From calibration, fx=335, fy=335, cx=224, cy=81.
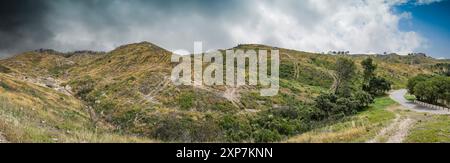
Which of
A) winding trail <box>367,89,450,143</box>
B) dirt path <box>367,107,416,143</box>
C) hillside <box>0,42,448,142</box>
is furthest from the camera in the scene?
hillside <box>0,42,448,142</box>

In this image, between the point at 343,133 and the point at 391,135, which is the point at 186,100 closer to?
the point at 343,133

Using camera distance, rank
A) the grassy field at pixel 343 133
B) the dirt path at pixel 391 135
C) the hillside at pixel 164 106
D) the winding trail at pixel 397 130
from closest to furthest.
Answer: the grassy field at pixel 343 133 < the dirt path at pixel 391 135 < the winding trail at pixel 397 130 < the hillside at pixel 164 106

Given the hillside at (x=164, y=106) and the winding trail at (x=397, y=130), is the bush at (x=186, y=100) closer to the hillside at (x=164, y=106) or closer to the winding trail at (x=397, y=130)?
the hillside at (x=164, y=106)

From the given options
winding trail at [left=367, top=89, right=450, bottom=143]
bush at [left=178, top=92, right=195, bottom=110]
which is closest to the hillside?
bush at [left=178, top=92, right=195, bottom=110]

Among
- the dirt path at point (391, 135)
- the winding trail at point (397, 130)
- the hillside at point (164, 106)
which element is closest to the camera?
the dirt path at point (391, 135)

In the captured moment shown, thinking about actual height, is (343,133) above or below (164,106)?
above

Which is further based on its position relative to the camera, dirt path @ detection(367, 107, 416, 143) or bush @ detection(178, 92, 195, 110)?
bush @ detection(178, 92, 195, 110)

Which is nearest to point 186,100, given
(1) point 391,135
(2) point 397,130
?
(2) point 397,130

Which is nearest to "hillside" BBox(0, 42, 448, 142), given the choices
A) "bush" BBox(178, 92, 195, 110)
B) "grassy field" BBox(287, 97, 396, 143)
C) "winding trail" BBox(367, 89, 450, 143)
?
"bush" BBox(178, 92, 195, 110)

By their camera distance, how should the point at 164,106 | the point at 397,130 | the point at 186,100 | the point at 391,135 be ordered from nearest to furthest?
the point at 391,135 → the point at 397,130 → the point at 164,106 → the point at 186,100

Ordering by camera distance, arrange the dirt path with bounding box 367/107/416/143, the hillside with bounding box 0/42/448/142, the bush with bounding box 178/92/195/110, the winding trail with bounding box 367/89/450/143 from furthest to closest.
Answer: the bush with bounding box 178/92/195/110
the hillside with bounding box 0/42/448/142
the winding trail with bounding box 367/89/450/143
the dirt path with bounding box 367/107/416/143

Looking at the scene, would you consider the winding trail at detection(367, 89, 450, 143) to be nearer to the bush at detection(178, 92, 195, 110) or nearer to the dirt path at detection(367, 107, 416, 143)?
the dirt path at detection(367, 107, 416, 143)

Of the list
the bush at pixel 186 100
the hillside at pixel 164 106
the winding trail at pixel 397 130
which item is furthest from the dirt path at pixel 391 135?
the bush at pixel 186 100
